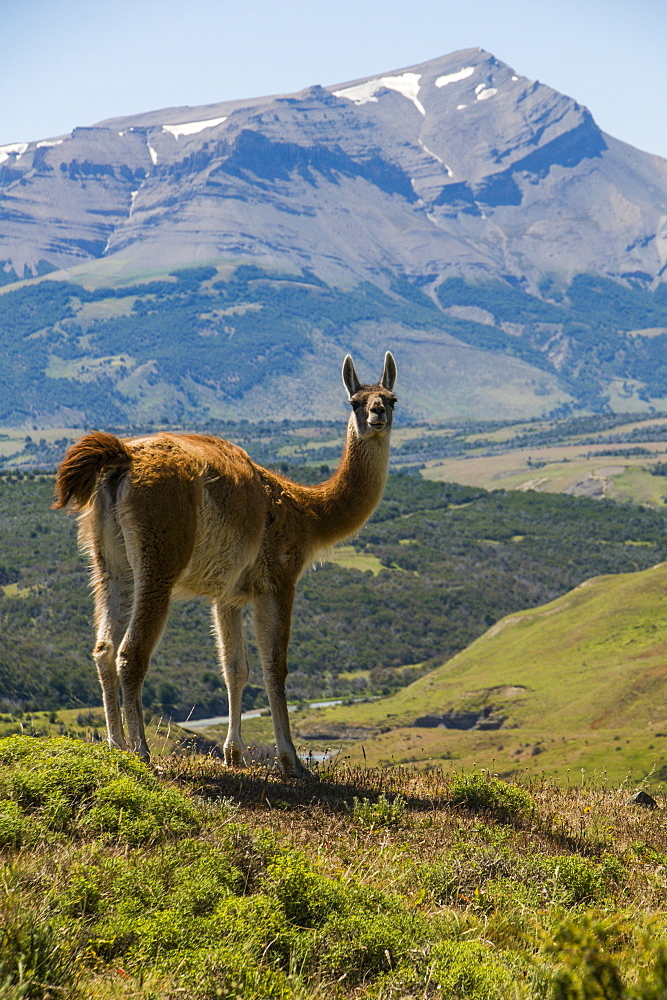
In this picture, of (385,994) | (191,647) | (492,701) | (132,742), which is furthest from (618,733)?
(191,647)

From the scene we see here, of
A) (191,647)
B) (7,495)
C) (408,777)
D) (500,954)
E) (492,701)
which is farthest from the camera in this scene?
(7,495)

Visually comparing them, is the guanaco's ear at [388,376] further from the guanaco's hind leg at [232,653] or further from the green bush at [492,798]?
the green bush at [492,798]

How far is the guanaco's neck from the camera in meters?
12.0

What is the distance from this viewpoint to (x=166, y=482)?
942cm

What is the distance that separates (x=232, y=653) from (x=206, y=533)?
2.13 meters

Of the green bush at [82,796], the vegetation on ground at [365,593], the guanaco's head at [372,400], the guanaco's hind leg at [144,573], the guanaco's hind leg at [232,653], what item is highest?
the guanaco's head at [372,400]

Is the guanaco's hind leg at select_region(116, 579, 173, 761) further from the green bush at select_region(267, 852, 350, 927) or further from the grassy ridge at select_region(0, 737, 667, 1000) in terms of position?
the green bush at select_region(267, 852, 350, 927)

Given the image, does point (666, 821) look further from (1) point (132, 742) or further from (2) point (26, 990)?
(2) point (26, 990)

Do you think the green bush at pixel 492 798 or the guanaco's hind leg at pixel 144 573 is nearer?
the guanaco's hind leg at pixel 144 573

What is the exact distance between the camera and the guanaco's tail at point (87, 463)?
927 centimetres

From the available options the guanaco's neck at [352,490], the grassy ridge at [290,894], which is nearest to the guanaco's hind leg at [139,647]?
the grassy ridge at [290,894]

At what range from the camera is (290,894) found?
6102 millimetres

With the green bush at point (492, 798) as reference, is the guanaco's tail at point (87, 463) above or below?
above

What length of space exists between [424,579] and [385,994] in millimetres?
118602
